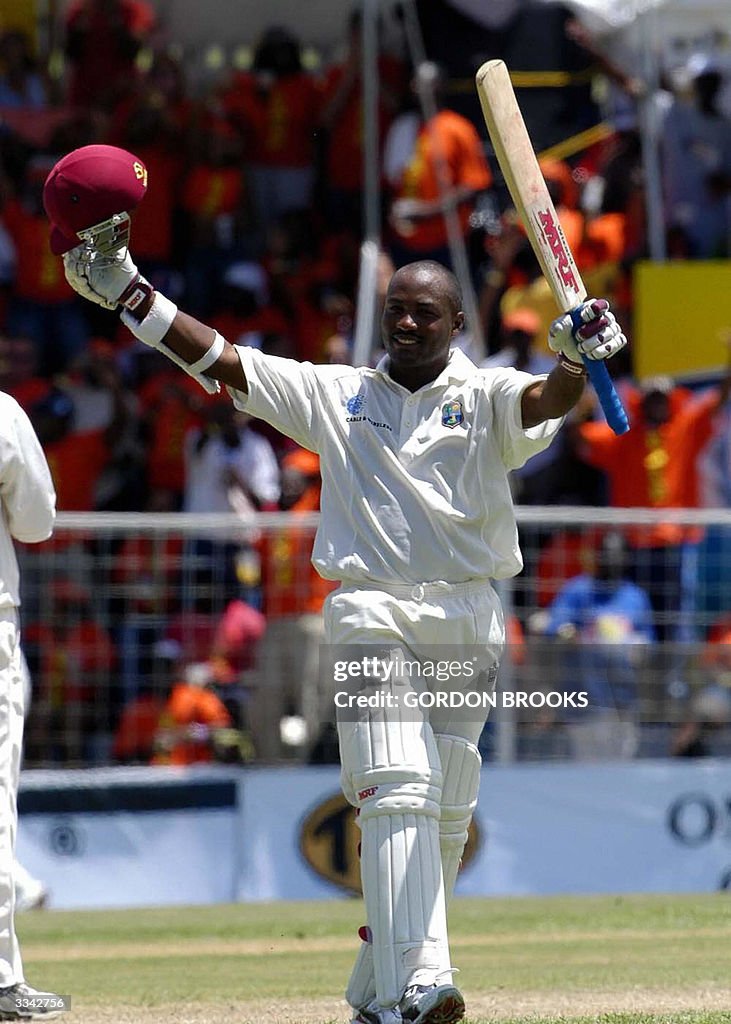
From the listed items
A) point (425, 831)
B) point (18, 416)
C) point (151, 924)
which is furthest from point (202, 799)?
point (425, 831)

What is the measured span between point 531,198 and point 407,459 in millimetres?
890

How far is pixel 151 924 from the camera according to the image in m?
9.99

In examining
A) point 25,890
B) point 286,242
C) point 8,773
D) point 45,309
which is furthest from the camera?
point 286,242

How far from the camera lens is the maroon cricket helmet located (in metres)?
5.86

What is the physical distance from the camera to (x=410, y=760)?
577cm

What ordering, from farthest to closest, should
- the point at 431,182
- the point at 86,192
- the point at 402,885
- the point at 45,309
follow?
the point at 45,309, the point at 431,182, the point at 86,192, the point at 402,885

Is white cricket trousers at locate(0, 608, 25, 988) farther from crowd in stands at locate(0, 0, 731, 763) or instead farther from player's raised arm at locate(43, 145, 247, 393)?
crowd in stands at locate(0, 0, 731, 763)

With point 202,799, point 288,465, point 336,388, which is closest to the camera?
point 336,388

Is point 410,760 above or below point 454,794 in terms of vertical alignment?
above

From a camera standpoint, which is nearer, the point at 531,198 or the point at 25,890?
the point at 531,198

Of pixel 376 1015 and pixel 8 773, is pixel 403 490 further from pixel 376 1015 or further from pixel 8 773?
pixel 8 773

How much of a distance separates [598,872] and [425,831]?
568 cm

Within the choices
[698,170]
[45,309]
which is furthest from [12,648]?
[698,170]

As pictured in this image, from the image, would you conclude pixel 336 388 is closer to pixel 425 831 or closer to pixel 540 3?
pixel 425 831
